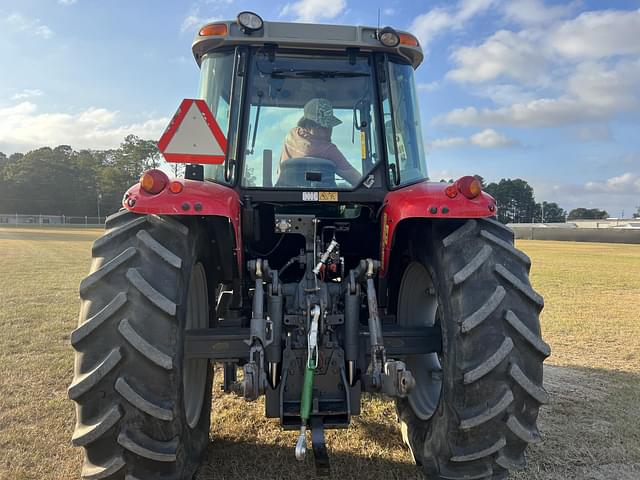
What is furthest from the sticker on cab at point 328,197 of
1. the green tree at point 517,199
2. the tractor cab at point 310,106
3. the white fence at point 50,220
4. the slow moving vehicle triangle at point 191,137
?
the green tree at point 517,199

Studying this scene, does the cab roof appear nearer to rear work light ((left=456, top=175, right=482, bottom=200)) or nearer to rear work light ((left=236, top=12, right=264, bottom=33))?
rear work light ((left=236, top=12, right=264, bottom=33))

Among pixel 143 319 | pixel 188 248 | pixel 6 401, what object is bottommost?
pixel 6 401

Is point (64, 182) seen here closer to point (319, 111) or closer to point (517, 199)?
point (517, 199)

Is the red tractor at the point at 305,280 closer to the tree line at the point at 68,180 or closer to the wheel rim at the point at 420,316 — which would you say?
the wheel rim at the point at 420,316

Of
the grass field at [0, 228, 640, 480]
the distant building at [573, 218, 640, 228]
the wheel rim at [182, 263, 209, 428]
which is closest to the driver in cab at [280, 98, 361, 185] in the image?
the wheel rim at [182, 263, 209, 428]

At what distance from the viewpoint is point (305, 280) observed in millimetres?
3355

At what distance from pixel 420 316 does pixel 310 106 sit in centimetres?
176

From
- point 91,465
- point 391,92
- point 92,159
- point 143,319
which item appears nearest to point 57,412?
point 91,465

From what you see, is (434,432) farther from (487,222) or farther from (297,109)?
(297,109)

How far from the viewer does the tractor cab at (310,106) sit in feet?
11.9

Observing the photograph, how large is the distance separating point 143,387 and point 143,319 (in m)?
0.32

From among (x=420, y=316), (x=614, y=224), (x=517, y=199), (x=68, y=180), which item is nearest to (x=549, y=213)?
(x=517, y=199)

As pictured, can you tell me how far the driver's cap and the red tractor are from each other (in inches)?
0.4

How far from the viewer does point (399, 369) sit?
2768 mm
